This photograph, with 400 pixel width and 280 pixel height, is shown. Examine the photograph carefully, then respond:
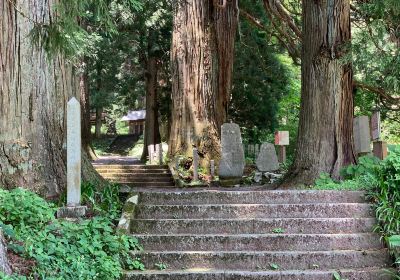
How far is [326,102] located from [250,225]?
3.30m

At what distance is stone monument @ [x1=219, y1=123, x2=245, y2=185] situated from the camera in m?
11.7

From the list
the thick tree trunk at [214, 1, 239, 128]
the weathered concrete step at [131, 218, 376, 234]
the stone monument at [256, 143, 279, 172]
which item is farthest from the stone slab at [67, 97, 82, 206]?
the thick tree trunk at [214, 1, 239, 128]

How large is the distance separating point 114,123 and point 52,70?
134 feet

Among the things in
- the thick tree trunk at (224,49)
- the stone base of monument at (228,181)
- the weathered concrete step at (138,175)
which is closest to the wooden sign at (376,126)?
the stone base of monument at (228,181)

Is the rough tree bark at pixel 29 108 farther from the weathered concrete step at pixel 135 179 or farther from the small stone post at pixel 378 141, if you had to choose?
the weathered concrete step at pixel 135 179

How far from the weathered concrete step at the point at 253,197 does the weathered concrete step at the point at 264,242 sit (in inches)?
39.6

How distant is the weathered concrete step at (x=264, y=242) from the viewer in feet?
21.2

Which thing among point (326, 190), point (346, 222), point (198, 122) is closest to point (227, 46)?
point (198, 122)

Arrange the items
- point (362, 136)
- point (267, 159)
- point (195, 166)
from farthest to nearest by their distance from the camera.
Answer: point (195, 166) → point (267, 159) → point (362, 136)

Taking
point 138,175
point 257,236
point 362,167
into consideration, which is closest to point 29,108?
point 257,236

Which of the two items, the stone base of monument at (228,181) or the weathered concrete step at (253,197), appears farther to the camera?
the stone base of monument at (228,181)

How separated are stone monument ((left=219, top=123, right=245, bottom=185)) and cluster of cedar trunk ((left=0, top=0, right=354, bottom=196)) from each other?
257 centimetres

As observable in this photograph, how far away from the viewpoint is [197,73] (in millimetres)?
15164

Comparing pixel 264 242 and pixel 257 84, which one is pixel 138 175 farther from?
pixel 264 242
